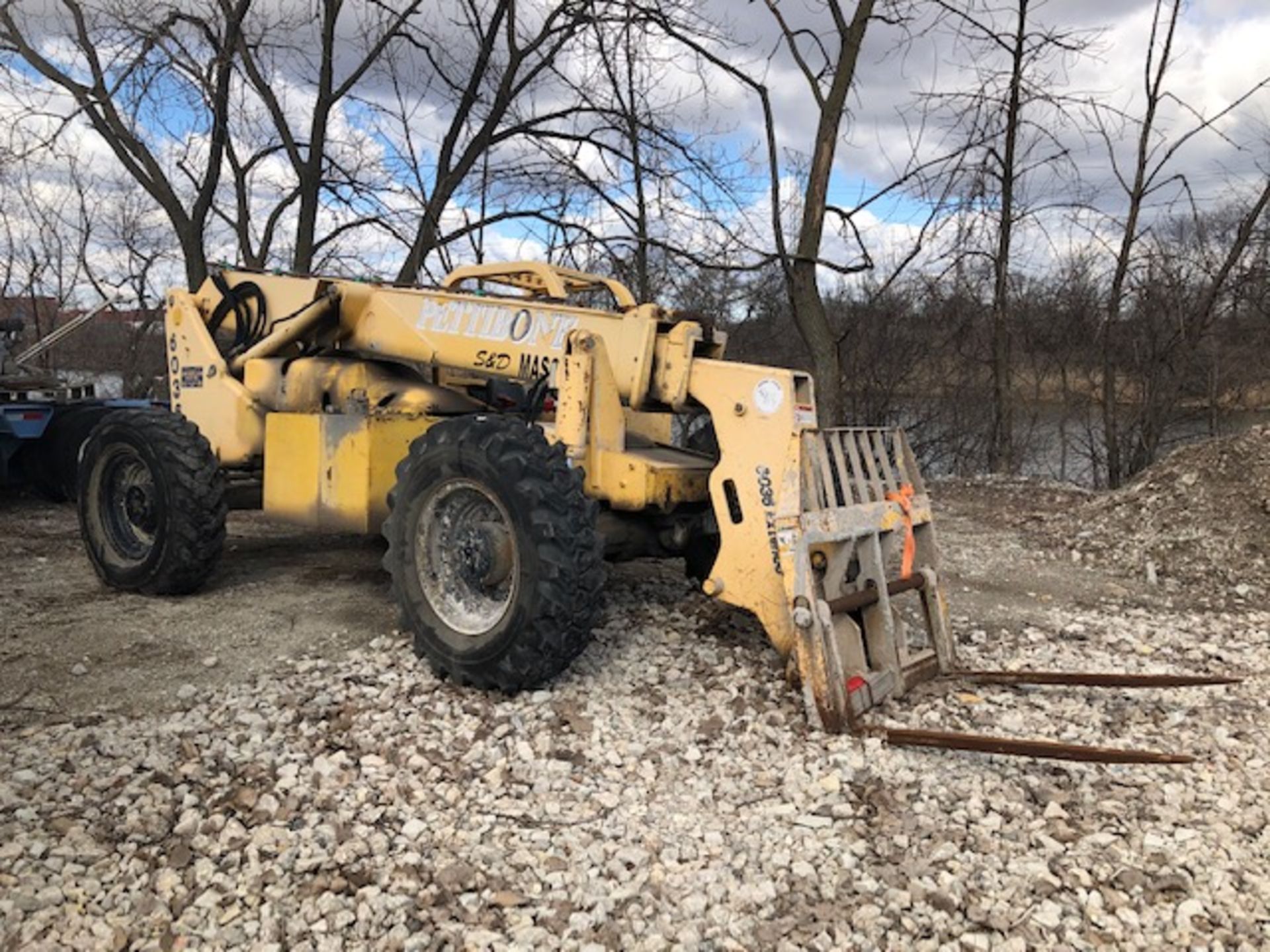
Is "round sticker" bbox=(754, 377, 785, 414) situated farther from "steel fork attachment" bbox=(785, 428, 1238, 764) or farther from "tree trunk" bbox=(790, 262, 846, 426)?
"tree trunk" bbox=(790, 262, 846, 426)

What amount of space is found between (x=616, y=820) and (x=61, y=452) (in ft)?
27.0

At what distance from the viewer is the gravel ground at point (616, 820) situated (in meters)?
2.73

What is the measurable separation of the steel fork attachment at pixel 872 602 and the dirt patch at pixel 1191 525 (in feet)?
10.4

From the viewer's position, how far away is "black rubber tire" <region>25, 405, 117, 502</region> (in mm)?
9453

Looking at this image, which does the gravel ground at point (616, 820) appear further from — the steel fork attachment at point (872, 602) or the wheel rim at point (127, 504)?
the wheel rim at point (127, 504)

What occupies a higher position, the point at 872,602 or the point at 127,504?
the point at 127,504

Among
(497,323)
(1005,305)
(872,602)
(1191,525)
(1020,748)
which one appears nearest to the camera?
(1020,748)

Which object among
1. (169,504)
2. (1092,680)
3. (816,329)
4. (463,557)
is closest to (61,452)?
(169,504)

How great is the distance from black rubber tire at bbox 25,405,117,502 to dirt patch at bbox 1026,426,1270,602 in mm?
8553

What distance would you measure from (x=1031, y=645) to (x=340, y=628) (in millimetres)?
3620

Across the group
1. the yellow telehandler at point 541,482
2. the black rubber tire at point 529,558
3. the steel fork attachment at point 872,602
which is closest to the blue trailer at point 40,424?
the yellow telehandler at point 541,482

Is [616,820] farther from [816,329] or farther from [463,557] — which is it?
[816,329]

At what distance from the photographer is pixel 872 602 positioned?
4172 mm

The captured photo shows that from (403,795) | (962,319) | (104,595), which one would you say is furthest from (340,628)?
(962,319)
